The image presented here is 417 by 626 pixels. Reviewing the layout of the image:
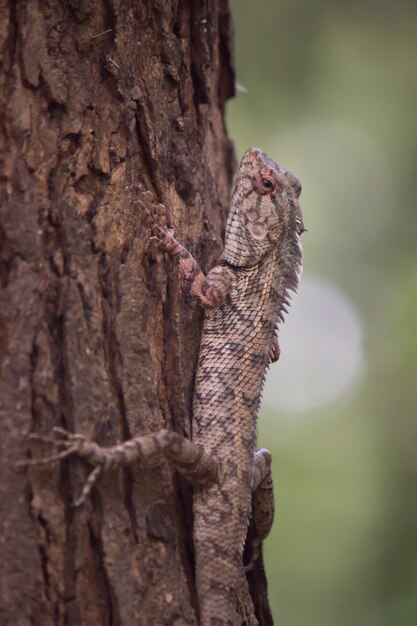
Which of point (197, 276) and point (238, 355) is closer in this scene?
point (197, 276)

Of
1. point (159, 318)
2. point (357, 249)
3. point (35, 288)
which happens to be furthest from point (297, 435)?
point (35, 288)

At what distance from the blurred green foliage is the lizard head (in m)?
4.68

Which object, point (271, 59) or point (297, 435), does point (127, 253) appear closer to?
point (271, 59)

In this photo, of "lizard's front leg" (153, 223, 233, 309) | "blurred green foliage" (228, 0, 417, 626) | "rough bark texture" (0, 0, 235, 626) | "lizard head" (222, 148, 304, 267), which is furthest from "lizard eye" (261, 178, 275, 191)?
"blurred green foliage" (228, 0, 417, 626)

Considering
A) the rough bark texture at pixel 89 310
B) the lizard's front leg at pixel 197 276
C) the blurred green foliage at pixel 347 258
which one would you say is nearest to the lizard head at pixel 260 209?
the lizard's front leg at pixel 197 276

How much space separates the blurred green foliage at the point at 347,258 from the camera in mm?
9680

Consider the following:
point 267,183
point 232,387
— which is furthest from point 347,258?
point 232,387

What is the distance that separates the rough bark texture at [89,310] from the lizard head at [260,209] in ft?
2.99

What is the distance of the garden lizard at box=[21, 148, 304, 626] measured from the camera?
3.96 meters

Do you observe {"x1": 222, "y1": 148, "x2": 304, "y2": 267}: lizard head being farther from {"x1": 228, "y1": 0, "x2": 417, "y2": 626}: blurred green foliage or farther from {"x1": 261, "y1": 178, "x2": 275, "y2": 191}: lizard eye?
{"x1": 228, "y1": 0, "x2": 417, "y2": 626}: blurred green foliage

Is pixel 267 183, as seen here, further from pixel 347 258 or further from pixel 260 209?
pixel 347 258

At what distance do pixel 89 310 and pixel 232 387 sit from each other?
1471 mm

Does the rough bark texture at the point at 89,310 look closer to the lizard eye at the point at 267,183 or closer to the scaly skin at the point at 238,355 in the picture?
the scaly skin at the point at 238,355

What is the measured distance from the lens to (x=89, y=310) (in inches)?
Result: 144
